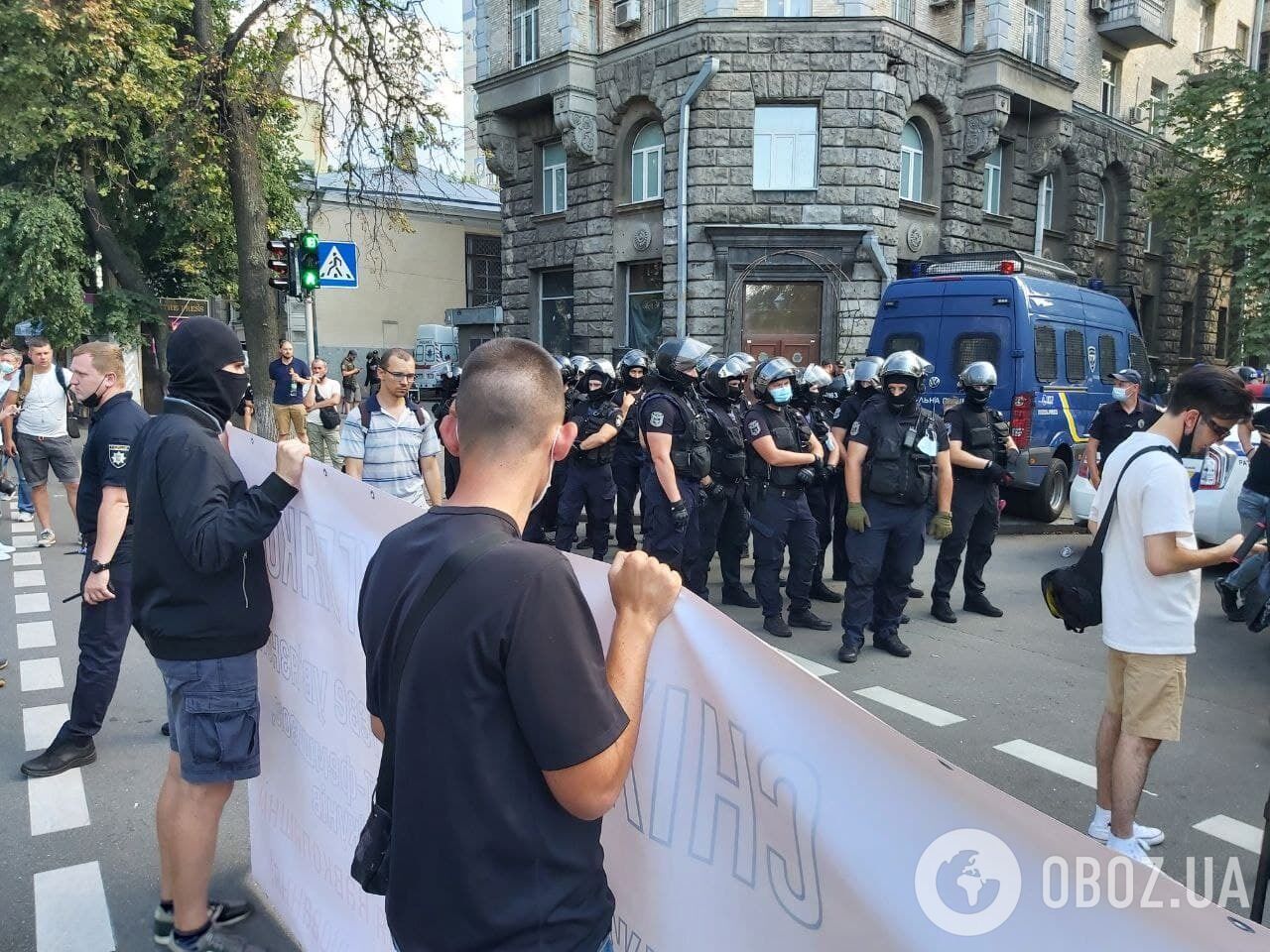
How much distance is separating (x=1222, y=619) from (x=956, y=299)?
4946 mm

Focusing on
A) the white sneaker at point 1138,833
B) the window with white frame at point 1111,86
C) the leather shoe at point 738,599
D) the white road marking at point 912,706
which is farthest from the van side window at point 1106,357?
the window with white frame at point 1111,86

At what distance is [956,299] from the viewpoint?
1069cm

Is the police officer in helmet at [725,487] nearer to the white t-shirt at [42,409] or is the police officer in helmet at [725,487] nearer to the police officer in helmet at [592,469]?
the police officer in helmet at [592,469]

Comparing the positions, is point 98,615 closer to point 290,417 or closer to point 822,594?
point 822,594

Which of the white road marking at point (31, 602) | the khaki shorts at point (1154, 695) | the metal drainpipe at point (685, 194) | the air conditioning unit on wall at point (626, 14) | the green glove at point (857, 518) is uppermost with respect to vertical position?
the air conditioning unit on wall at point (626, 14)

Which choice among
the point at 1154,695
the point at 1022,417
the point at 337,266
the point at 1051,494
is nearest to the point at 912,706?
the point at 1154,695

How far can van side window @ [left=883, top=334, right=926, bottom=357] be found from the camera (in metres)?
11.0

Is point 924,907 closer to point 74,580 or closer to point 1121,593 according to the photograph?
point 1121,593

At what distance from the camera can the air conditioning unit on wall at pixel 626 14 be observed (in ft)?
63.1

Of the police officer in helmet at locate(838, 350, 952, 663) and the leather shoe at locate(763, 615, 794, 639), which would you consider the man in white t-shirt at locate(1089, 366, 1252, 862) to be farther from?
the leather shoe at locate(763, 615, 794, 639)

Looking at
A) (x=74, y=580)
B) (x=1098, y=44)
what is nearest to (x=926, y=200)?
(x=1098, y=44)

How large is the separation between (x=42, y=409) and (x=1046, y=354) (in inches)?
411

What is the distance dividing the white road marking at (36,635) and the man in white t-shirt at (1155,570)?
6.10 metres

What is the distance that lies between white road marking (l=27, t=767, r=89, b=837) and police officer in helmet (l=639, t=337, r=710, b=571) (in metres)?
3.68
